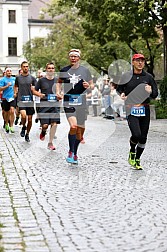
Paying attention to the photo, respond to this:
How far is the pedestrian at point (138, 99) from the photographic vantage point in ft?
33.6

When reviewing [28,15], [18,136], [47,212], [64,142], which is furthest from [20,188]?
[28,15]

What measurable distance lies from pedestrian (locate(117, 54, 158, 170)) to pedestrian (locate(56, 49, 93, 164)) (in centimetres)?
80

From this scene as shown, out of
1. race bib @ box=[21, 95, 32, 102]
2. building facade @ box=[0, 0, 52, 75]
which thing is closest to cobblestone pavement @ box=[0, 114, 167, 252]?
race bib @ box=[21, 95, 32, 102]

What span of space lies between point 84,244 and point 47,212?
1383 millimetres

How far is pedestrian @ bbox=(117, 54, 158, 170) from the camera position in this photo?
10242 mm

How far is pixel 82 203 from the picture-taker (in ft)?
24.0

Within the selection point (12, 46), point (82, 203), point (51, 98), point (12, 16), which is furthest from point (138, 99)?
point (12, 16)

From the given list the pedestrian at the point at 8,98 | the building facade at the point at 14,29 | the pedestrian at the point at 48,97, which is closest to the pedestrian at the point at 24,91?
the pedestrian at the point at 48,97

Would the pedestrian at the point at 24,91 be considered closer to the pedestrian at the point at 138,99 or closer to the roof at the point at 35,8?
the pedestrian at the point at 138,99

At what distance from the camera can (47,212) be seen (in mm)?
6789

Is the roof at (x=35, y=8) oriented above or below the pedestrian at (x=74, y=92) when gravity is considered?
above

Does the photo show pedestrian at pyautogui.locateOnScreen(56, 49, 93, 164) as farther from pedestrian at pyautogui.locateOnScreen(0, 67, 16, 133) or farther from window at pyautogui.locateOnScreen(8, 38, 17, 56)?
window at pyautogui.locateOnScreen(8, 38, 17, 56)

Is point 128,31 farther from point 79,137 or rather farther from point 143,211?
point 143,211

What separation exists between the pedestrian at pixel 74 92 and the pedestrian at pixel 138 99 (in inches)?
31.5
